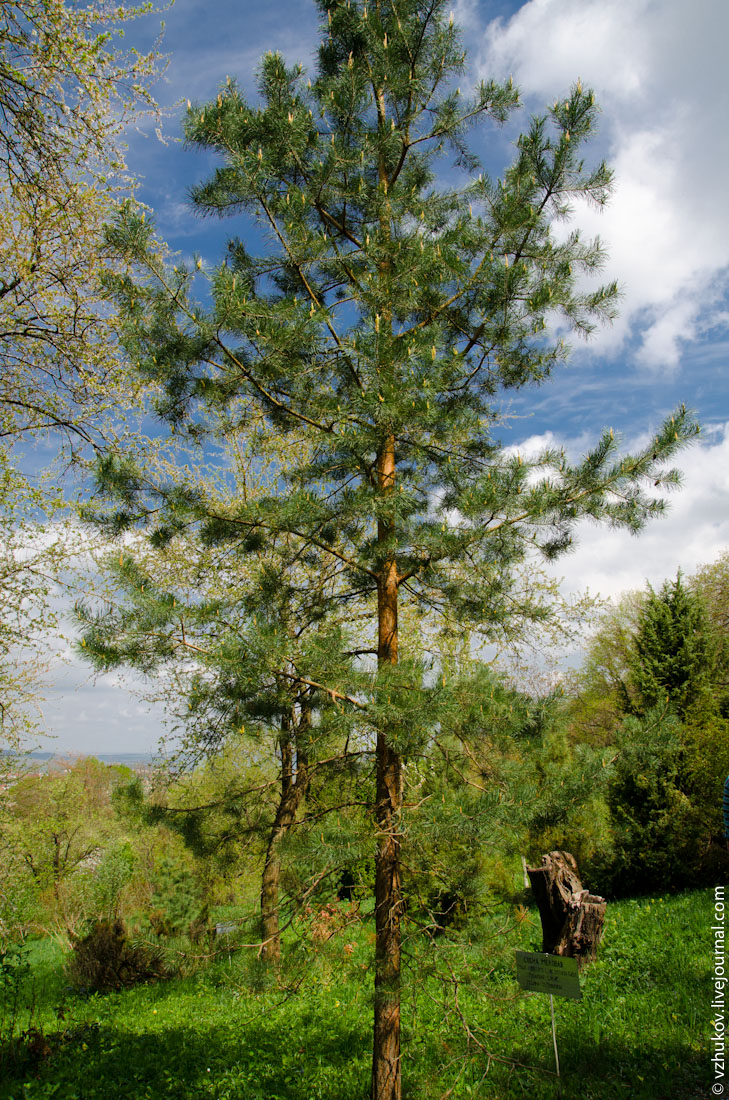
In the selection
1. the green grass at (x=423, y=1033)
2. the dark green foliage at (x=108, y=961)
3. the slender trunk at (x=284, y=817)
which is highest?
Result: the slender trunk at (x=284, y=817)

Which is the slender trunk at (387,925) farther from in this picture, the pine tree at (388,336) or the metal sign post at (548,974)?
the metal sign post at (548,974)

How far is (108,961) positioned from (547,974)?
7.05 meters

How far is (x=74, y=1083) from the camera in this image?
4520mm

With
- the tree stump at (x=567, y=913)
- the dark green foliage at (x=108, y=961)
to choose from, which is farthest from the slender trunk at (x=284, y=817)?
the tree stump at (x=567, y=913)

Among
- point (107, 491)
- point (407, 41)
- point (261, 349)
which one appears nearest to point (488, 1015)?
point (107, 491)

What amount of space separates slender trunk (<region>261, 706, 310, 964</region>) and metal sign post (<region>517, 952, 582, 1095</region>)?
1.56m

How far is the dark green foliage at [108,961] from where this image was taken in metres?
8.13

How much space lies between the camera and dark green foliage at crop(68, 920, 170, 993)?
8133 millimetres

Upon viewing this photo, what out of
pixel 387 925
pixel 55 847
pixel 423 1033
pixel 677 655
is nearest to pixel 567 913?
pixel 423 1033

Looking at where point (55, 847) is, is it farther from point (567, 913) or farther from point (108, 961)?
point (567, 913)

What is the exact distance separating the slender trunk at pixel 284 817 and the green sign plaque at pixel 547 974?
1561 millimetres

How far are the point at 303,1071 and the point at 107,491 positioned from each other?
15.5 ft

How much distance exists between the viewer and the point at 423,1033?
4621mm

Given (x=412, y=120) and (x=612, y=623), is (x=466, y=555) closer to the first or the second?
(x=412, y=120)
